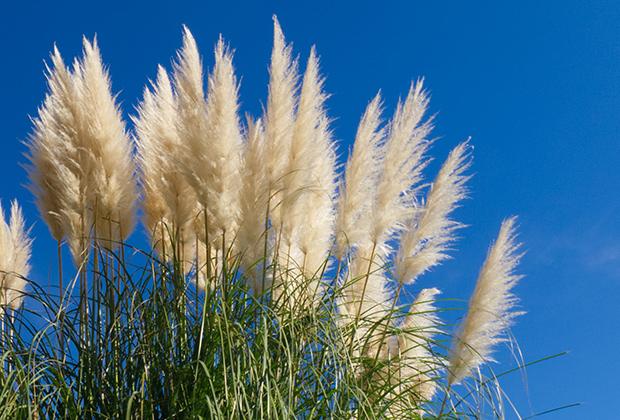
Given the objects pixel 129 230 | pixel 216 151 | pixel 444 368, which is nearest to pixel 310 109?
pixel 216 151

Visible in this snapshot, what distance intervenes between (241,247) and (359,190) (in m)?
0.61

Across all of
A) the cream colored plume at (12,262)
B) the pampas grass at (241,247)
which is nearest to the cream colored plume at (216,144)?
the pampas grass at (241,247)

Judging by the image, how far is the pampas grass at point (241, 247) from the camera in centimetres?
357

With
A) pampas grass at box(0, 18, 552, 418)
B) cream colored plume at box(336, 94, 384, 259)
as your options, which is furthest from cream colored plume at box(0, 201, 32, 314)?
cream colored plume at box(336, 94, 384, 259)

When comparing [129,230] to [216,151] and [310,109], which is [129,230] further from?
[310,109]

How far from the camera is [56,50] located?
422 centimetres

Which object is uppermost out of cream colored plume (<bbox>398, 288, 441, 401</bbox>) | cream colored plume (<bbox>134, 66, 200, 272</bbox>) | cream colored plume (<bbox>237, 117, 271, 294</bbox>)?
cream colored plume (<bbox>134, 66, 200, 272</bbox>)

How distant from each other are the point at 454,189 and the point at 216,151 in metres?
1.12

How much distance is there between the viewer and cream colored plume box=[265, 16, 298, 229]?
152 inches

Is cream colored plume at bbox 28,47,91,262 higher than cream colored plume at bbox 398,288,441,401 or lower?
higher

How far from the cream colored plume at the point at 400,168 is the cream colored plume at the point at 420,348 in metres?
0.38

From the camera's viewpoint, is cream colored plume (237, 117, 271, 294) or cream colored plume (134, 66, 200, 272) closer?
cream colored plume (237, 117, 271, 294)

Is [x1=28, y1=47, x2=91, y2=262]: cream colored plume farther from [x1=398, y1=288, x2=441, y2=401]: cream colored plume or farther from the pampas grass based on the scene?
[x1=398, y1=288, x2=441, y2=401]: cream colored plume

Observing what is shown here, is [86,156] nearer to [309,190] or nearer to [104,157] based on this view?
[104,157]
